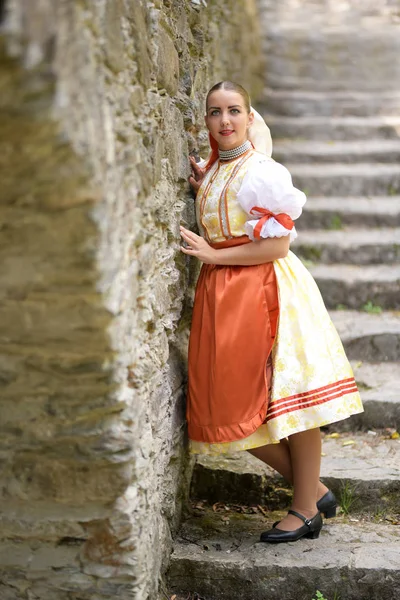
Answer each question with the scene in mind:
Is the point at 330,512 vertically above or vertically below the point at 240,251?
below

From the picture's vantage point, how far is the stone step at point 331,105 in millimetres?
5594

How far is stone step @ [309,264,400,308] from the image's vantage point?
386 cm

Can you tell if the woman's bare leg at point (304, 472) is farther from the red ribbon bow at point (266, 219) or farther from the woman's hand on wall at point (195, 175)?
the woman's hand on wall at point (195, 175)

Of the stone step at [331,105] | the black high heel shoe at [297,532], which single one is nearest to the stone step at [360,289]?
the black high heel shoe at [297,532]

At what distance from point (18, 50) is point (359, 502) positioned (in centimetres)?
211

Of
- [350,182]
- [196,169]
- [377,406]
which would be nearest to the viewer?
[196,169]

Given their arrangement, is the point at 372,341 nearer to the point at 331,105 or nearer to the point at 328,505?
the point at 328,505

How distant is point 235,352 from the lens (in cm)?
234

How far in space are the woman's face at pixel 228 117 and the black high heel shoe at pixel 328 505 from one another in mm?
1340

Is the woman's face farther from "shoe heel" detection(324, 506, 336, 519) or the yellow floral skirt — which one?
"shoe heel" detection(324, 506, 336, 519)

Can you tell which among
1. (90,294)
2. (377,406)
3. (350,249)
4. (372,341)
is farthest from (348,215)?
(90,294)

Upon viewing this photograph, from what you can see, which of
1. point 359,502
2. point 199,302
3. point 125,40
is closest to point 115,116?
point 125,40

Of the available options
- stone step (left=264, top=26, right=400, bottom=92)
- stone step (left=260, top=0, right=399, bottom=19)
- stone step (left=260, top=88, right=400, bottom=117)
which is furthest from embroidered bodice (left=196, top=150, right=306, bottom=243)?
stone step (left=260, top=0, right=399, bottom=19)

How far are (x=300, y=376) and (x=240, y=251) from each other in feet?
1.55
